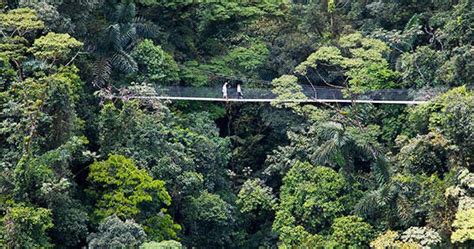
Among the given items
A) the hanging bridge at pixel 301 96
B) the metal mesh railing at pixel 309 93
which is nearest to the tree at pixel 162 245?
the hanging bridge at pixel 301 96

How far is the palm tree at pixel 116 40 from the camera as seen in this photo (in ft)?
77.6

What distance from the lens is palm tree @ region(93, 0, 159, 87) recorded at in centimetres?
2364

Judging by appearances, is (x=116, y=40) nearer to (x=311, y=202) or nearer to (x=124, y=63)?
(x=124, y=63)

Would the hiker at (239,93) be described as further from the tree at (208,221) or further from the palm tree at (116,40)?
the tree at (208,221)

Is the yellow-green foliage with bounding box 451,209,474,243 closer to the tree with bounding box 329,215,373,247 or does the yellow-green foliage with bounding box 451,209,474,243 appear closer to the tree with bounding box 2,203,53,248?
the tree with bounding box 329,215,373,247

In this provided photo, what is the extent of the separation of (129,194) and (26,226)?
108 inches

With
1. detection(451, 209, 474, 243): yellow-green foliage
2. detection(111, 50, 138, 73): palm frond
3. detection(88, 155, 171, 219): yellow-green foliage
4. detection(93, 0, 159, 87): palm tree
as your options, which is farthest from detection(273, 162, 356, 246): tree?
detection(93, 0, 159, 87): palm tree

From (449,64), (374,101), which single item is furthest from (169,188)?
(449,64)

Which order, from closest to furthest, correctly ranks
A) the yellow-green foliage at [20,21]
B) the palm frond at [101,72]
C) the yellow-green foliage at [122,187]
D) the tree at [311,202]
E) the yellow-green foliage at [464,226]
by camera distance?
the yellow-green foliage at [464,226] → the yellow-green foliage at [122,187] → the yellow-green foliage at [20,21] → the tree at [311,202] → the palm frond at [101,72]

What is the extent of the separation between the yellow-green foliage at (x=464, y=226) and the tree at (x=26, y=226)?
7.65 m

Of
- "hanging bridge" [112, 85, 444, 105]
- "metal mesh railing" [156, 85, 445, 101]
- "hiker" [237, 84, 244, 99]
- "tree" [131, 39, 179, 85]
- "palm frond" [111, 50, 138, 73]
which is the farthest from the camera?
"tree" [131, 39, 179, 85]

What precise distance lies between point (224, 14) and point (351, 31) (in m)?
3.50

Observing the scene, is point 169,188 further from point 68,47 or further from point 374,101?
point 374,101

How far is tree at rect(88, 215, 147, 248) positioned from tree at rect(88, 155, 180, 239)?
22.9 inches
